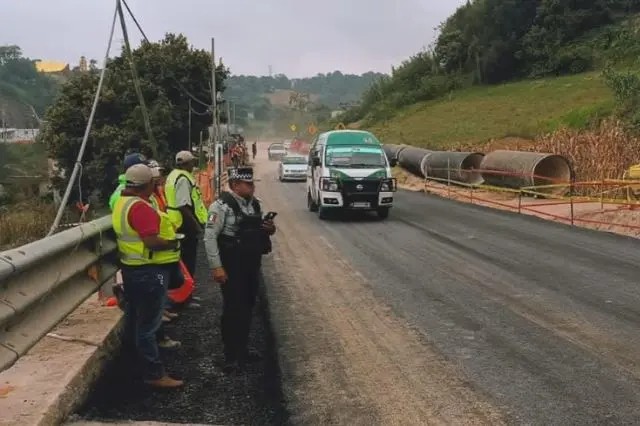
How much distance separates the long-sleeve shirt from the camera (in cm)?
623

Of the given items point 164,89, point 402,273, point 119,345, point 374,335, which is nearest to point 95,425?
point 119,345

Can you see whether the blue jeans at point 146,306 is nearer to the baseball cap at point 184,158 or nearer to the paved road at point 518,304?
the paved road at point 518,304

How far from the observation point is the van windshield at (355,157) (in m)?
19.5

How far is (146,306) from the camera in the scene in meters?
5.52

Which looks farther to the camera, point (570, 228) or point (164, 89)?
point (164, 89)

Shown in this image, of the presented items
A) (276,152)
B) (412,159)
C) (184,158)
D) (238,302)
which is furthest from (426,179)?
(276,152)

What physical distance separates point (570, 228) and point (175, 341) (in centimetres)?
1184

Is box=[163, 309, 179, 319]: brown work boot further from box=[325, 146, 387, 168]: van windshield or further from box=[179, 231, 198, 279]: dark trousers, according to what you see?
box=[325, 146, 387, 168]: van windshield

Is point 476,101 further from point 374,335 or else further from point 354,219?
point 374,335

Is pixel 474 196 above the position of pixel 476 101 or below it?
below

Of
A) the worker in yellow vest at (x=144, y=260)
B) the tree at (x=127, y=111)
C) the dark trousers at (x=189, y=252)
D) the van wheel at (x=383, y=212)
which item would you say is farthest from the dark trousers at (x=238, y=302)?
the tree at (x=127, y=111)

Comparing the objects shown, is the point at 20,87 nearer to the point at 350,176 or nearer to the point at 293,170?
the point at 293,170

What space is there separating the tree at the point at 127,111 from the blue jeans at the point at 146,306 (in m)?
22.7

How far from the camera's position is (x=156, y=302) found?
18.2 feet
